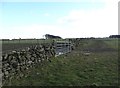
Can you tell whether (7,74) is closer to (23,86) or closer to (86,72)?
(23,86)

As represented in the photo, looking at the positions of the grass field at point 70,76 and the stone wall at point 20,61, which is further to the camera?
the stone wall at point 20,61

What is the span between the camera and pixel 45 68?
1753 cm

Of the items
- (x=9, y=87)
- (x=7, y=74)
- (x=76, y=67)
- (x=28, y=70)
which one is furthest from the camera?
(x=76, y=67)

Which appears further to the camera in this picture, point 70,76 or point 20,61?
point 20,61

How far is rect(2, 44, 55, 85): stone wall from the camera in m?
14.0

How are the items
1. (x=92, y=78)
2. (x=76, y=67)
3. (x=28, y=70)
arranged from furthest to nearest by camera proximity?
(x=76, y=67) → (x=28, y=70) → (x=92, y=78)

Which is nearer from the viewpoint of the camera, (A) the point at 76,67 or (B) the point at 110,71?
(B) the point at 110,71

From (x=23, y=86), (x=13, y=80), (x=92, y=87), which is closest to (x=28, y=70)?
(x=13, y=80)

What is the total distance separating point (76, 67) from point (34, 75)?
3977 mm

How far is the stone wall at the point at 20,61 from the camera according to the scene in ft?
46.1

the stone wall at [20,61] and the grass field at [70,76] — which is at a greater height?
the stone wall at [20,61]

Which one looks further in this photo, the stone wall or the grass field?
the stone wall

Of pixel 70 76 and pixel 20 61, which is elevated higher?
pixel 20 61

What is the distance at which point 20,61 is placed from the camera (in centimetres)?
1590
